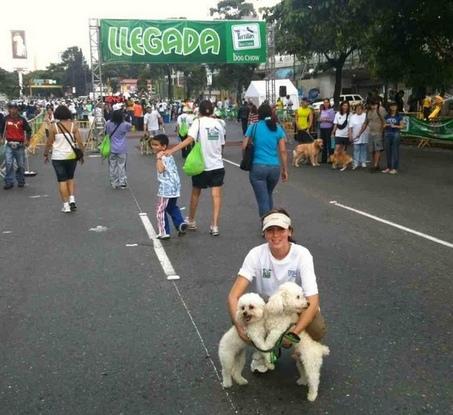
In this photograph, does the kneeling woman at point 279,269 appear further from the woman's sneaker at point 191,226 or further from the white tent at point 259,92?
the white tent at point 259,92

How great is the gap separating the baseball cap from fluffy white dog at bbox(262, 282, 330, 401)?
36 centimetres

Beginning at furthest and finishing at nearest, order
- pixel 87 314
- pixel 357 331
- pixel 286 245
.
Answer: pixel 87 314, pixel 357 331, pixel 286 245

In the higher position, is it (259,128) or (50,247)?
(259,128)

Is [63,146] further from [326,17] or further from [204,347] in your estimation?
[326,17]

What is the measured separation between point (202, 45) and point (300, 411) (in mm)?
17624

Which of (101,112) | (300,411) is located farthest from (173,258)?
(101,112)

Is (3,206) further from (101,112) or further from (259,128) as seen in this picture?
(101,112)

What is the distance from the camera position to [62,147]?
9055 millimetres

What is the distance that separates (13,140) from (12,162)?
526 mm

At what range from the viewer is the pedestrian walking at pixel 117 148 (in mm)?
11672

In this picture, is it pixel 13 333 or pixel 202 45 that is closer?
pixel 13 333

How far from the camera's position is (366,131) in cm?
1321

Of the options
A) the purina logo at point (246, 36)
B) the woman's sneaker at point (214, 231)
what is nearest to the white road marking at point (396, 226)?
the woman's sneaker at point (214, 231)

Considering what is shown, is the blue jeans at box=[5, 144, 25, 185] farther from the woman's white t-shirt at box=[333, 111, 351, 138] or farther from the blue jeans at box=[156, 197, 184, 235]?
the woman's white t-shirt at box=[333, 111, 351, 138]
